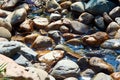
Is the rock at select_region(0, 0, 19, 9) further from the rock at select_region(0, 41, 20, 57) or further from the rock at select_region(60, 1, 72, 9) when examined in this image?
the rock at select_region(0, 41, 20, 57)

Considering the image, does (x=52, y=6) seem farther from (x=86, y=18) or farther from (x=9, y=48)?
(x=9, y=48)

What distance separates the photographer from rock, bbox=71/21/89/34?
730 cm

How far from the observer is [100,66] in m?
5.86

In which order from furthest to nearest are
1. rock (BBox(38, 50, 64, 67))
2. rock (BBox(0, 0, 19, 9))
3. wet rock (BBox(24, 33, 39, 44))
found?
1. rock (BBox(0, 0, 19, 9))
2. wet rock (BBox(24, 33, 39, 44))
3. rock (BBox(38, 50, 64, 67))

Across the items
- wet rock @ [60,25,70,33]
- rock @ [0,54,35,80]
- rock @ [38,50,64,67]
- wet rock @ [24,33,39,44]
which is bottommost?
rock @ [0,54,35,80]

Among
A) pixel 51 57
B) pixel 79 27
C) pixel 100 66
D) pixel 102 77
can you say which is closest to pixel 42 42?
pixel 51 57

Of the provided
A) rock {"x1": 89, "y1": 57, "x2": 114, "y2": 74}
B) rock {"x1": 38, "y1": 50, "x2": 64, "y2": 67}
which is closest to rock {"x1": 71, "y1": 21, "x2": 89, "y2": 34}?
rock {"x1": 38, "y1": 50, "x2": 64, "y2": 67}

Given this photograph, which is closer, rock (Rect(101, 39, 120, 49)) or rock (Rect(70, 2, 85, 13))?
rock (Rect(101, 39, 120, 49))

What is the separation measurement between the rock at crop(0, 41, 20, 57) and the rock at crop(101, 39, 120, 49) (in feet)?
6.02

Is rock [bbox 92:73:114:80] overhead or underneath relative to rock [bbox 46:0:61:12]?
underneath

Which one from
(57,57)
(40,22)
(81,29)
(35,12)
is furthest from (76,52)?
(35,12)

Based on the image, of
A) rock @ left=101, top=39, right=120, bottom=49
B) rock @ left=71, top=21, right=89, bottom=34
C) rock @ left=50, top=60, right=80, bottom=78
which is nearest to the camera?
rock @ left=50, top=60, right=80, bottom=78

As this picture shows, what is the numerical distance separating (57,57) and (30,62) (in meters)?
0.57

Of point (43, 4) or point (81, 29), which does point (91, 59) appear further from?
point (43, 4)
